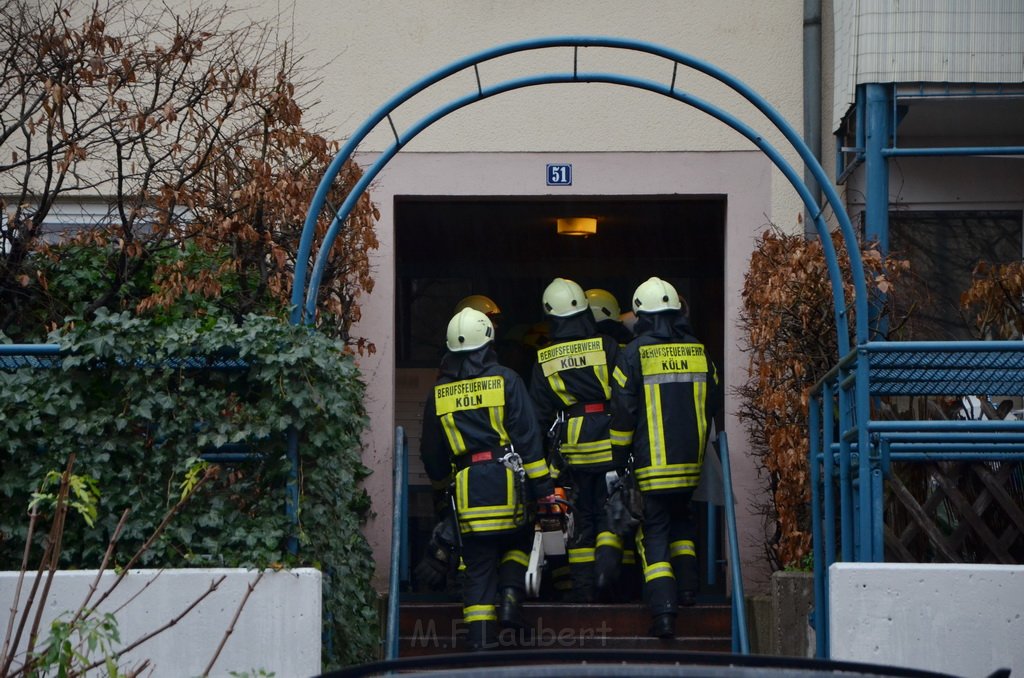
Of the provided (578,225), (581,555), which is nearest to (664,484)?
(581,555)

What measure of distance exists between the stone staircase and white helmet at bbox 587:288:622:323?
2403 millimetres

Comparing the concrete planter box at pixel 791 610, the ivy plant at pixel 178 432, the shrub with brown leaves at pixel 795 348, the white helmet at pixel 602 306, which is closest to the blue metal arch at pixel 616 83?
the ivy plant at pixel 178 432

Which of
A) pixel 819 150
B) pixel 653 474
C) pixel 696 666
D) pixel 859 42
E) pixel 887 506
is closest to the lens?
pixel 696 666

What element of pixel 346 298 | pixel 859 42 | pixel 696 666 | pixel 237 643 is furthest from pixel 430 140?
pixel 696 666

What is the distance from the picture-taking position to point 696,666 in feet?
7.73

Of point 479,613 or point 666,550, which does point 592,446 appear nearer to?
point 666,550

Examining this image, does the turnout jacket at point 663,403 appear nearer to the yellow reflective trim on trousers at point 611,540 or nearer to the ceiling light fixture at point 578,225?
the yellow reflective trim on trousers at point 611,540

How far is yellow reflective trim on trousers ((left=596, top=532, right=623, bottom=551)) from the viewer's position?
27.7 ft

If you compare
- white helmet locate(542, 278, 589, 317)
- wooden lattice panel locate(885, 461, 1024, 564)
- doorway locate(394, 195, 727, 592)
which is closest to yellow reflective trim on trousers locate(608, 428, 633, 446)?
white helmet locate(542, 278, 589, 317)

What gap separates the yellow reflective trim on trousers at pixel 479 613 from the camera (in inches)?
316

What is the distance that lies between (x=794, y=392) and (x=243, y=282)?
318 cm

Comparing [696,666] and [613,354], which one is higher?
[613,354]

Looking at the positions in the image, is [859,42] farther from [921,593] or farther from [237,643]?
[237,643]

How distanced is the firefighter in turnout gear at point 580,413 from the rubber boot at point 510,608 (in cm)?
51
